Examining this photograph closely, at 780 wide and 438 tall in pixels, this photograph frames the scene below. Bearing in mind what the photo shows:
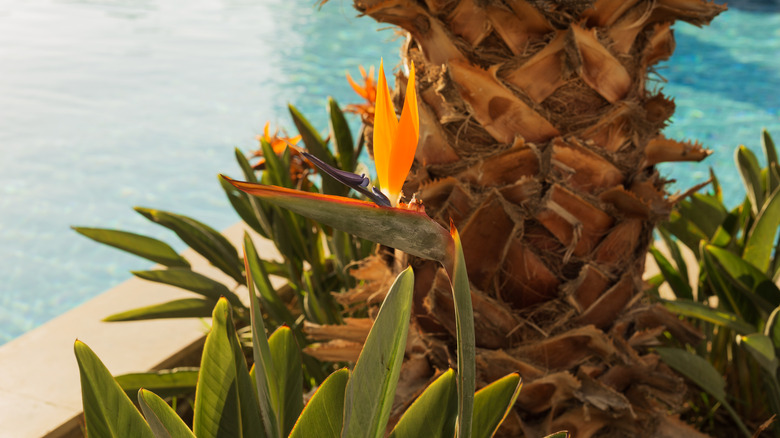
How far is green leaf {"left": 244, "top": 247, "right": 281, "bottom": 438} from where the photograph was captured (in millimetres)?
449

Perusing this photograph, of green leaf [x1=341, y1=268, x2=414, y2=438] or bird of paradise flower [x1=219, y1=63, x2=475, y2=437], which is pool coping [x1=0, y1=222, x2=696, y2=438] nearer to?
green leaf [x1=341, y1=268, x2=414, y2=438]

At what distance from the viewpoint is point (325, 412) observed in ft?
1.57

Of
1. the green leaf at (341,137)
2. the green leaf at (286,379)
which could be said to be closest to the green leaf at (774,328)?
the green leaf at (286,379)

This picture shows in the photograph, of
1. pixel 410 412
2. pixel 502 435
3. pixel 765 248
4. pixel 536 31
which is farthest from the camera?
pixel 765 248

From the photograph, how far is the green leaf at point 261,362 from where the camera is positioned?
→ 0.45 metres

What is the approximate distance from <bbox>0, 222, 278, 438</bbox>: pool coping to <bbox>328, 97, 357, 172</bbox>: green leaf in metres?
0.49

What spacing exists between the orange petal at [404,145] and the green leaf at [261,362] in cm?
14

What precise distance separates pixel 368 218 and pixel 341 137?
0.99m

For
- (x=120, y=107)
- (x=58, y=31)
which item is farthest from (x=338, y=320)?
(x=58, y=31)

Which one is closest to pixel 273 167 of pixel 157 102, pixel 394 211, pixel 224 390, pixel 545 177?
pixel 545 177

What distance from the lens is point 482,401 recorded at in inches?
21.4

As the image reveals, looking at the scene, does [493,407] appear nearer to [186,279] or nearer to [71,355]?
[186,279]

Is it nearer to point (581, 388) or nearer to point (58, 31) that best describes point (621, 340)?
point (581, 388)

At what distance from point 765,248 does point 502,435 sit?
54cm
